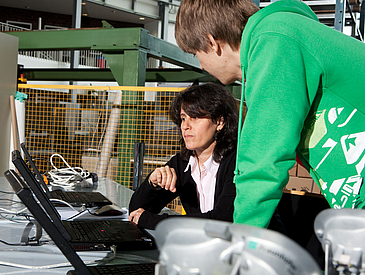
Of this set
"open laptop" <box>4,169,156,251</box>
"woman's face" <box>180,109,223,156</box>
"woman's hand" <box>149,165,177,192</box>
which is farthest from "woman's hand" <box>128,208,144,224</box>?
"woman's face" <box>180,109,223,156</box>

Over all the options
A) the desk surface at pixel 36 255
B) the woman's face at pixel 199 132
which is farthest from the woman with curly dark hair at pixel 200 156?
the desk surface at pixel 36 255

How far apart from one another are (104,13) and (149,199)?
16.2 metres

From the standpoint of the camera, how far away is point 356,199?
2.66 ft

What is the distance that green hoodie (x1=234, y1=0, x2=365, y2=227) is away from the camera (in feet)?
2.26

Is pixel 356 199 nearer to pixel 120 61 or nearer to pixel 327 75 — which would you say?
pixel 327 75

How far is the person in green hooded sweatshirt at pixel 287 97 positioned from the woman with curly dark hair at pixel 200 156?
0.82 m

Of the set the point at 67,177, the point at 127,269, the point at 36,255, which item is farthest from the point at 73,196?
the point at 127,269

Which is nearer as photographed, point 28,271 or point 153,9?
point 28,271

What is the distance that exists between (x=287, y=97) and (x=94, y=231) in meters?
0.82

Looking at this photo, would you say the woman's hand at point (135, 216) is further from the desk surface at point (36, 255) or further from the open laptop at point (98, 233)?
the desk surface at point (36, 255)

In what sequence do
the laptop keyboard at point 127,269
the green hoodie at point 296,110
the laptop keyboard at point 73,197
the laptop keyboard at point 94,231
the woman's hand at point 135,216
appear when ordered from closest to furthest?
1. the green hoodie at point 296,110
2. the laptop keyboard at point 127,269
3. the laptop keyboard at point 94,231
4. the woman's hand at point 135,216
5. the laptop keyboard at point 73,197

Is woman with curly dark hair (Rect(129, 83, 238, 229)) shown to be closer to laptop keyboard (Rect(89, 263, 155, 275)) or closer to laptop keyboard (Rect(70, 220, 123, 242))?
laptop keyboard (Rect(70, 220, 123, 242))

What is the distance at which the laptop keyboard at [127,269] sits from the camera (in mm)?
847

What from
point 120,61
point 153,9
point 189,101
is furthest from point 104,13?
point 189,101
